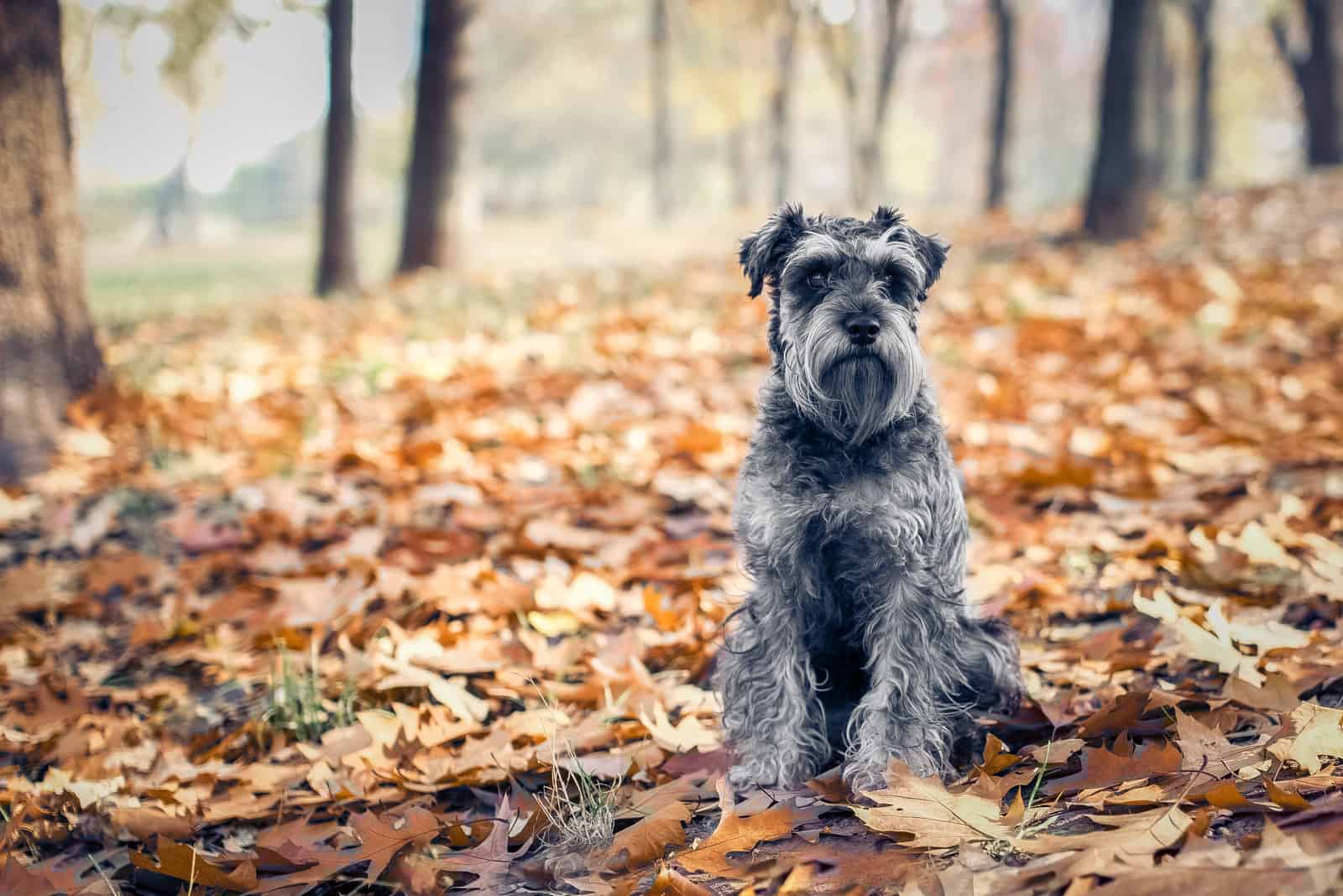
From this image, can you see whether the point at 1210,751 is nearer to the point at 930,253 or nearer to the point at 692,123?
the point at 930,253

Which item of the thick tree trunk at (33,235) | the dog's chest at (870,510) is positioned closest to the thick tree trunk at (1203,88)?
the thick tree trunk at (33,235)

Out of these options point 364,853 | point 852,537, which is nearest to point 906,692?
point 852,537

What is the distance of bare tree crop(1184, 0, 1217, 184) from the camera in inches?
1057

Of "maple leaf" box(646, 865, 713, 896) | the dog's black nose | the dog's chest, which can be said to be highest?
the dog's black nose

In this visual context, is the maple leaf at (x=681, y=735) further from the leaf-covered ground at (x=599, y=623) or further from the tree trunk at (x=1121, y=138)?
the tree trunk at (x=1121, y=138)

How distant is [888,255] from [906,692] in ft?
4.53

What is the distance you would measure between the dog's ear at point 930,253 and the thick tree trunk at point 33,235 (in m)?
5.75

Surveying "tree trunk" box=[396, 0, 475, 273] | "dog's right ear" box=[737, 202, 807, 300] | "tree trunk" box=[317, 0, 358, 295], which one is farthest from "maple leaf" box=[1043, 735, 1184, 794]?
"tree trunk" box=[317, 0, 358, 295]

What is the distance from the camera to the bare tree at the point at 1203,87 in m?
26.9

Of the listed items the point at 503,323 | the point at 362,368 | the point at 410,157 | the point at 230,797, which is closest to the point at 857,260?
the point at 230,797

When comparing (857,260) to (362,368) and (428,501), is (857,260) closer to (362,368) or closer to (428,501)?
(428,501)

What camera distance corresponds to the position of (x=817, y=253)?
3207 mm

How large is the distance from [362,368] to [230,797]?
5.56 meters

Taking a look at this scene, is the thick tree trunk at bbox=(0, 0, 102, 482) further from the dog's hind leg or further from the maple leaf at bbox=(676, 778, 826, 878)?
the dog's hind leg
